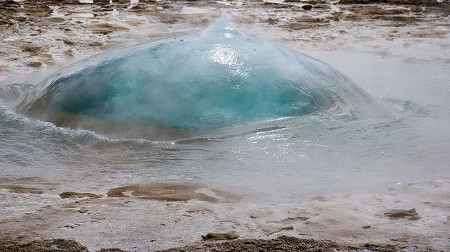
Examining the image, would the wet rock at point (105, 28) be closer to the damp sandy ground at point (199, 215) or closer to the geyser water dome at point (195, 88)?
the geyser water dome at point (195, 88)

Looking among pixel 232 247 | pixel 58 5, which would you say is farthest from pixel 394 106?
pixel 58 5

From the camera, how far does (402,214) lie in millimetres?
2461

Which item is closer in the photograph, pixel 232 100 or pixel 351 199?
pixel 351 199

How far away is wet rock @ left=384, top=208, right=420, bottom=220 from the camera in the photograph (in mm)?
2424

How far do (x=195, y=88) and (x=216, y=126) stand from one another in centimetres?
31

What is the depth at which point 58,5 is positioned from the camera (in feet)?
29.5

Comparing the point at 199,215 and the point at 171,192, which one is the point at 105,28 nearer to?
the point at 171,192

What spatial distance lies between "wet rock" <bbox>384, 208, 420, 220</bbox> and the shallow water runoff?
35 cm

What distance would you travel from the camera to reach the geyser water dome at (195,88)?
355 cm

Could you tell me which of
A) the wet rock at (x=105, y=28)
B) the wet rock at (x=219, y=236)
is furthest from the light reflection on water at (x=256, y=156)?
the wet rock at (x=105, y=28)

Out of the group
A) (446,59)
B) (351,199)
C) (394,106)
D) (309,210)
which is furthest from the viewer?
(446,59)

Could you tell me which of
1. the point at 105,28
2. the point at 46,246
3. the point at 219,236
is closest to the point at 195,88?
the point at 219,236

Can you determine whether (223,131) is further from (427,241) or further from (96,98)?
(427,241)

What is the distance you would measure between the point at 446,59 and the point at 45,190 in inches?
212
